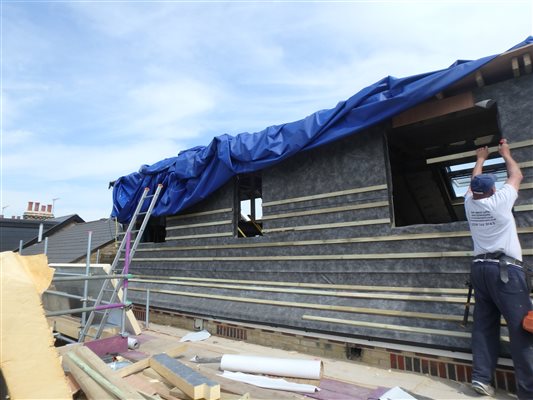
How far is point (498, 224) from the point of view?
3.15 metres

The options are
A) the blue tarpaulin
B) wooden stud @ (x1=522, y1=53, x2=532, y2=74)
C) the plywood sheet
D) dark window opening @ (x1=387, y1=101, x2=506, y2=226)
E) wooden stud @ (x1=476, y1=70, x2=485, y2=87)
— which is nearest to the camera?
the plywood sheet

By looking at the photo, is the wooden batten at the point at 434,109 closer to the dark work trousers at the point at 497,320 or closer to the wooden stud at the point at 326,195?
the wooden stud at the point at 326,195

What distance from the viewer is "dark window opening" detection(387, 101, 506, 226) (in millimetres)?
4961

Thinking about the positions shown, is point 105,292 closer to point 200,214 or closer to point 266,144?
point 200,214

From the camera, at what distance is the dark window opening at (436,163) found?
4961 mm

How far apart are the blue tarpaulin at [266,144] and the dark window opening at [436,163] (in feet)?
1.80

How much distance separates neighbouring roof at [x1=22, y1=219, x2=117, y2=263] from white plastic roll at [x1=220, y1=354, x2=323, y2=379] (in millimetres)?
10916

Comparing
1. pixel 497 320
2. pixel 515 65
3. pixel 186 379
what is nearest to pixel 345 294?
pixel 497 320

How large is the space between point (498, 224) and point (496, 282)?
A: 532mm

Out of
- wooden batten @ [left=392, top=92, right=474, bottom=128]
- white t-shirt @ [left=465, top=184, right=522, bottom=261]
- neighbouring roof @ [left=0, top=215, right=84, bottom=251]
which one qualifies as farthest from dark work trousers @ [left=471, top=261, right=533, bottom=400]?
neighbouring roof @ [left=0, top=215, right=84, bottom=251]

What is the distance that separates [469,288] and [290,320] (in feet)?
7.81

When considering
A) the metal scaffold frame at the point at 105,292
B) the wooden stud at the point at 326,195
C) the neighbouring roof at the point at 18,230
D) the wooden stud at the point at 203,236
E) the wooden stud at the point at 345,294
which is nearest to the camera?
the wooden stud at the point at 345,294

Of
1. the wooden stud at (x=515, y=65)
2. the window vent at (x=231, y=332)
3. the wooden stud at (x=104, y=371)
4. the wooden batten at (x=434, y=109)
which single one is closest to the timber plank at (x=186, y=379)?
the wooden stud at (x=104, y=371)

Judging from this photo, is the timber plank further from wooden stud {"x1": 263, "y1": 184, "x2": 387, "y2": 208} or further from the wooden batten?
the wooden batten
